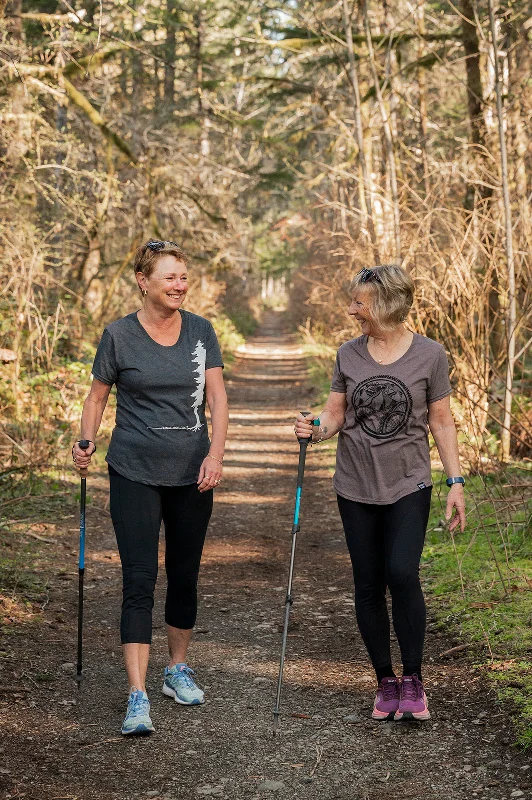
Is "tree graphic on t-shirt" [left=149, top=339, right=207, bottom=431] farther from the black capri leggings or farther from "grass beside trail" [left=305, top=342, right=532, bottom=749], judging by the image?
"grass beside trail" [left=305, top=342, right=532, bottom=749]

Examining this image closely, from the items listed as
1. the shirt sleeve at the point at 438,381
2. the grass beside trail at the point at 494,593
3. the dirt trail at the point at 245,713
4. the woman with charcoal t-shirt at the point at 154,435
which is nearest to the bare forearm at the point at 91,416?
the woman with charcoal t-shirt at the point at 154,435

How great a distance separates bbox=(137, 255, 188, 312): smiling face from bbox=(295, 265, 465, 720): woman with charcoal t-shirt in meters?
0.83

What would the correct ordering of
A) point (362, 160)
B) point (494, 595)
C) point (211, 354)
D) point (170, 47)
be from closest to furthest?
point (211, 354) < point (494, 595) < point (362, 160) < point (170, 47)

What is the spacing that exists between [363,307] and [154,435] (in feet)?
3.80

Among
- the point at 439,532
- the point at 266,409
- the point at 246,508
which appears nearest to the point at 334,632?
the point at 439,532

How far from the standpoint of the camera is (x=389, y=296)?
4.72m

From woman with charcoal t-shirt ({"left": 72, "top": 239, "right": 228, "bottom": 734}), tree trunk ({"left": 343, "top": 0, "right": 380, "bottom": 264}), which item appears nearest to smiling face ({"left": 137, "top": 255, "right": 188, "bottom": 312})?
woman with charcoal t-shirt ({"left": 72, "top": 239, "right": 228, "bottom": 734})

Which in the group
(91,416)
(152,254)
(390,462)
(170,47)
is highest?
(170,47)

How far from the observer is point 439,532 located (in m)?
8.70

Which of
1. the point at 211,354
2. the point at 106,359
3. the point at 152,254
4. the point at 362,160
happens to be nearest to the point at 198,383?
the point at 211,354

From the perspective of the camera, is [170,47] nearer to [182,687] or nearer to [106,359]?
[106,359]

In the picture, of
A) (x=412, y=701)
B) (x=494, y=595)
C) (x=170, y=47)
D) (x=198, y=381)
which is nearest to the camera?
(x=412, y=701)

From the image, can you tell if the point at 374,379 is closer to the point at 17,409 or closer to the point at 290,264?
the point at 17,409

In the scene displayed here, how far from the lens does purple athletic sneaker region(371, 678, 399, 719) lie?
4812 mm
